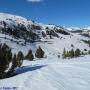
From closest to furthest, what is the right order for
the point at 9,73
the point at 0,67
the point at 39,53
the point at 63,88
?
the point at 63,88, the point at 0,67, the point at 9,73, the point at 39,53

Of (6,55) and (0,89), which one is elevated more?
(6,55)

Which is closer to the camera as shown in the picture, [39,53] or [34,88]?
[34,88]

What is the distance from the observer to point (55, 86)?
1723cm

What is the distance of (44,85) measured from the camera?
708 inches

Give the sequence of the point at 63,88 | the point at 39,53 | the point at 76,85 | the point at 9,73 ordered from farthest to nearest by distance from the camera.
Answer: the point at 39,53, the point at 9,73, the point at 76,85, the point at 63,88

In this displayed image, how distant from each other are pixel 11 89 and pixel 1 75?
36.0ft

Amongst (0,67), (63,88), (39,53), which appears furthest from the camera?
(39,53)

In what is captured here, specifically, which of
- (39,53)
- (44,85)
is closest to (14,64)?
(44,85)

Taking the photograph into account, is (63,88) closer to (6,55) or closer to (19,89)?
(19,89)

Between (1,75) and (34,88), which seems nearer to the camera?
(34,88)

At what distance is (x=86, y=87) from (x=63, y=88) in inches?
72.8

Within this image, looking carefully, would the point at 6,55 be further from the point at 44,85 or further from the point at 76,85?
the point at 76,85

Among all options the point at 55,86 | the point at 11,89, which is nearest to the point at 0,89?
the point at 11,89

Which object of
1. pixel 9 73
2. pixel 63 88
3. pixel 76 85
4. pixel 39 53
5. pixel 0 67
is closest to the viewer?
pixel 63 88
